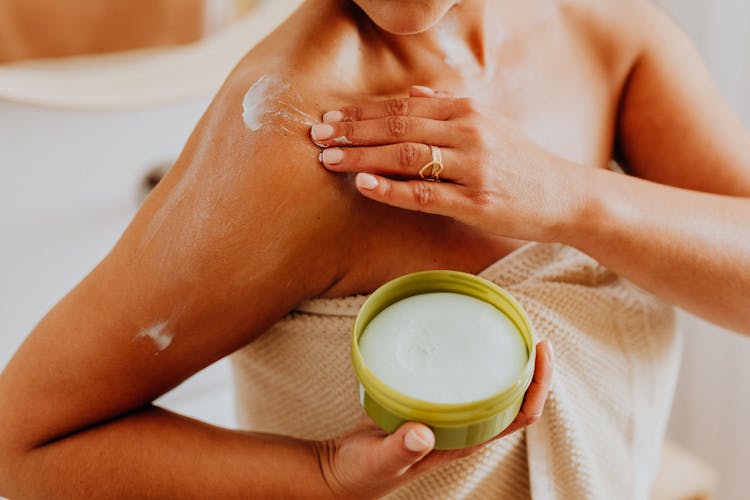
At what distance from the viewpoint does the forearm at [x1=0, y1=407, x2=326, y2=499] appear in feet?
2.19

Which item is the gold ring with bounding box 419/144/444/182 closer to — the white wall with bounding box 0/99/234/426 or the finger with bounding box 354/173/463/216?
the finger with bounding box 354/173/463/216

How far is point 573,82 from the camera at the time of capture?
0.87 metres

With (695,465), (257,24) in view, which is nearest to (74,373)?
(257,24)

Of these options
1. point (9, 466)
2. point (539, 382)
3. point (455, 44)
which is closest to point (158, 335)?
point (9, 466)

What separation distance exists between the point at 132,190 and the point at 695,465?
1.02 metres

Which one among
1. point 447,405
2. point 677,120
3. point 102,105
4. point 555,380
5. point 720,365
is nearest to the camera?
point 447,405

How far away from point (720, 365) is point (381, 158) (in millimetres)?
1089

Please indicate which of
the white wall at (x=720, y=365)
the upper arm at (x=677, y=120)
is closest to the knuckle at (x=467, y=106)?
the upper arm at (x=677, y=120)

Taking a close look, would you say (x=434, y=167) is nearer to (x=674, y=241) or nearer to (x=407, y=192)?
(x=407, y=192)

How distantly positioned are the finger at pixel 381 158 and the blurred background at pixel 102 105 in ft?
2.09

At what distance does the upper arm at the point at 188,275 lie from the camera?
62cm

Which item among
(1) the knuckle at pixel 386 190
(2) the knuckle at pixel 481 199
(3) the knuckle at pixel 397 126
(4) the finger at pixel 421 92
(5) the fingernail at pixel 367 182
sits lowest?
(2) the knuckle at pixel 481 199

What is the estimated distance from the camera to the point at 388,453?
57 cm

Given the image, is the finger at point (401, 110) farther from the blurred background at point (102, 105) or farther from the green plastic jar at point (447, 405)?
the blurred background at point (102, 105)
